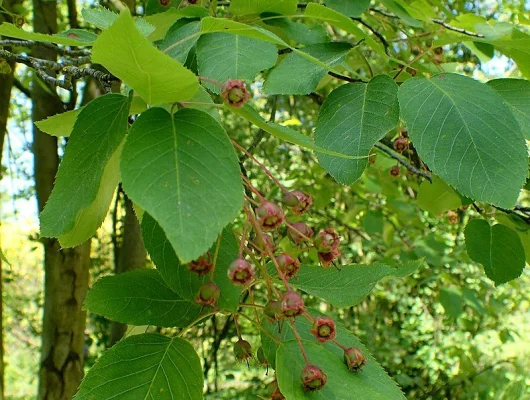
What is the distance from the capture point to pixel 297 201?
2.01 ft

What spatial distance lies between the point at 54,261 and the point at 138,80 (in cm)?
213

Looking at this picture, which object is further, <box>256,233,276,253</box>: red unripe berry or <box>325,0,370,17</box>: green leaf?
<box>325,0,370,17</box>: green leaf

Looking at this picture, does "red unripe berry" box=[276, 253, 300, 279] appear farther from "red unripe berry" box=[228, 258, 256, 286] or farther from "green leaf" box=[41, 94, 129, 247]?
"green leaf" box=[41, 94, 129, 247]

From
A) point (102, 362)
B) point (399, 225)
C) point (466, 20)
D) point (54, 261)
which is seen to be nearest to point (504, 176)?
point (102, 362)

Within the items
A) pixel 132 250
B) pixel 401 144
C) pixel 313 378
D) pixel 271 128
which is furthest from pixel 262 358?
pixel 132 250

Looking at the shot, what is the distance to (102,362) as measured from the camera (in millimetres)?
581

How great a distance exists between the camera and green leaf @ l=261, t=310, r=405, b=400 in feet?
1.86

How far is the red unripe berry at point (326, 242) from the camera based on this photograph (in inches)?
24.0

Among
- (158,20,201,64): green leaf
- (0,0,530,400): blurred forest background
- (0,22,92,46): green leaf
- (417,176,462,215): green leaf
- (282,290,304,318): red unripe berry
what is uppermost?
(0,22,92,46): green leaf

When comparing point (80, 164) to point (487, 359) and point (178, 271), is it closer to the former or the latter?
point (178, 271)

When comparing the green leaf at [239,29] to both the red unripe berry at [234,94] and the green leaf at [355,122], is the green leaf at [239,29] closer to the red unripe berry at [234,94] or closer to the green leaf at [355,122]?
the red unripe berry at [234,94]

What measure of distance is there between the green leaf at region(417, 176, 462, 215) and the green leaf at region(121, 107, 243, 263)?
2.27ft

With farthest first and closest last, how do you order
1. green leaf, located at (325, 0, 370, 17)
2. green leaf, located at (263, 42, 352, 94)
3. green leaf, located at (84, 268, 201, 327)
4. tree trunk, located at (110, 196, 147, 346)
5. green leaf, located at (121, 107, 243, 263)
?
tree trunk, located at (110, 196, 147, 346) < green leaf, located at (325, 0, 370, 17) < green leaf, located at (263, 42, 352, 94) < green leaf, located at (84, 268, 201, 327) < green leaf, located at (121, 107, 243, 263)

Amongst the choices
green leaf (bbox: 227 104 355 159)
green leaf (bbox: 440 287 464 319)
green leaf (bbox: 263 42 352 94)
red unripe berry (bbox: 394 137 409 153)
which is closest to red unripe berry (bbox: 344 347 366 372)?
green leaf (bbox: 227 104 355 159)
